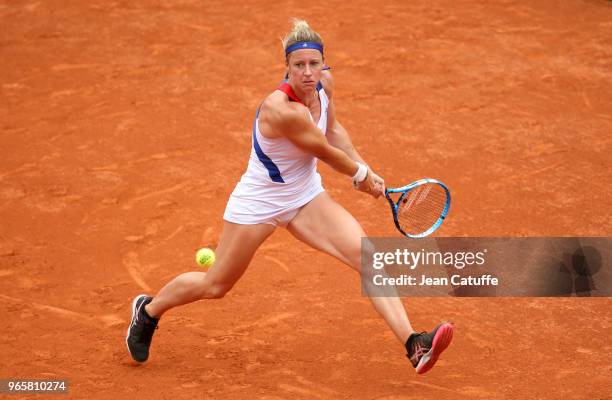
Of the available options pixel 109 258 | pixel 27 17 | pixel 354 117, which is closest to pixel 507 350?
pixel 109 258

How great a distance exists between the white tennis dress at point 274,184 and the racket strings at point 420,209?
69cm

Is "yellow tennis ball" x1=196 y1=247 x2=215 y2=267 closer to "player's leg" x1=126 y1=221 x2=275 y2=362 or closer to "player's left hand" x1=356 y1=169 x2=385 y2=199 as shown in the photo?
"player's leg" x1=126 y1=221 x2=275 y2=362

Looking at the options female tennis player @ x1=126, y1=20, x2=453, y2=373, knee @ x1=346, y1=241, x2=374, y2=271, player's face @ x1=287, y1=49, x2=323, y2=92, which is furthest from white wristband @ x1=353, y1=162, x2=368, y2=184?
player's face @ x1=287, y1=49, x2=323, y2=92

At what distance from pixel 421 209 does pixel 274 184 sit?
113cm

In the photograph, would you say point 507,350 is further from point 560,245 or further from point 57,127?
point 57,127

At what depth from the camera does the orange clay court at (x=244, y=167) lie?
19.5ft

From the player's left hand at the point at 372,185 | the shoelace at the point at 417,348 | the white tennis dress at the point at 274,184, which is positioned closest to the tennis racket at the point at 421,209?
the player's left hand at the point at 372,185

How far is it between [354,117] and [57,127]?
3.04 metres

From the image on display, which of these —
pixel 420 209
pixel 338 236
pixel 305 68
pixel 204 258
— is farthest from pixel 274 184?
pixel 204 258

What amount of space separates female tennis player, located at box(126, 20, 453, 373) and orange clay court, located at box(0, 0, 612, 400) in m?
0.54

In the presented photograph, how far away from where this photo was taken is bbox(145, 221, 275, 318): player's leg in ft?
18.2

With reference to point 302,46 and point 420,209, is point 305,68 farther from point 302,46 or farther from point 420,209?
point 420,209

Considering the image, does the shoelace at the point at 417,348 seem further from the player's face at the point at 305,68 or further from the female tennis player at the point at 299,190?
the player's face at the point at 305,68

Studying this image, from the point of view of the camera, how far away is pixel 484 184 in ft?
27.6
